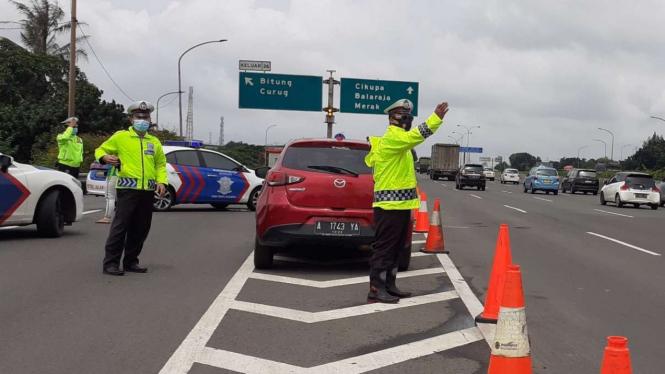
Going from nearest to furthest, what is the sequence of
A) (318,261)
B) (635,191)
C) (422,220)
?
(318,261), (422,220), (635,191)

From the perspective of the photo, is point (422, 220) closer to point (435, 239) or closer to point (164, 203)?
point (435, 239)

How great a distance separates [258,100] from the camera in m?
34.8

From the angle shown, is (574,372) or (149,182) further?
(149,182)

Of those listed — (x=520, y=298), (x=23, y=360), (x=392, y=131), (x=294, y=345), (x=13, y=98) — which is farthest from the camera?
(x=13, y=98)

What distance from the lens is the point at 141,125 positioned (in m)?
7.94

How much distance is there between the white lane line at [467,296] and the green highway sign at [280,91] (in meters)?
25.3

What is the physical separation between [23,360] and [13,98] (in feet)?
146

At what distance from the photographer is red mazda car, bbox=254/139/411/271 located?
25.5 ft

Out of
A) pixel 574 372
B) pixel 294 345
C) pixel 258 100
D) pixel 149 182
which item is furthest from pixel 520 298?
pixel 258 100

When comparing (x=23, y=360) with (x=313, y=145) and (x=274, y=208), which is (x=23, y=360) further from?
(x=313, y=145)

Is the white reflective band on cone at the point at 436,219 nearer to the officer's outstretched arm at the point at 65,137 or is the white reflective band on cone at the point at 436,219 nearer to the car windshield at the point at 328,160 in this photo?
the car windshield at the point at 328,160

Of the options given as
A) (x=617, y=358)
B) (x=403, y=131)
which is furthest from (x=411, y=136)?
(x=617, y=358)

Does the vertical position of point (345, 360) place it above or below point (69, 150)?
below

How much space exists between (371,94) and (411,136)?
98.1ft
